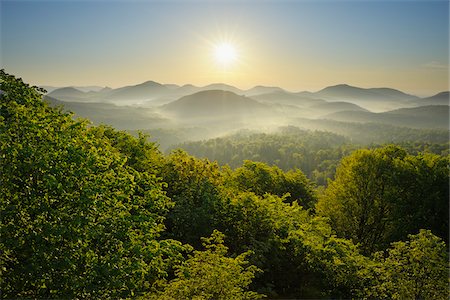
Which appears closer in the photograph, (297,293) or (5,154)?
(5,154)

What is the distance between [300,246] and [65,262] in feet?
56.9

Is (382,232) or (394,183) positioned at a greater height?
(394,183)

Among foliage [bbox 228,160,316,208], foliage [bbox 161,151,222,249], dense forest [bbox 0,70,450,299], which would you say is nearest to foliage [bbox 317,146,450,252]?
dense forest [bbox 0,70,450,299]

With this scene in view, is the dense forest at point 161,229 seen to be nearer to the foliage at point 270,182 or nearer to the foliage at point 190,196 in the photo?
the foliage at point 190,196

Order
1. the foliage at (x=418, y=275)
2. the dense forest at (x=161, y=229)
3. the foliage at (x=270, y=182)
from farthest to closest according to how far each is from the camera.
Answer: the foliage at (x=270, y=182) < the foliage at (x=418, y=275) < the dense forest at (x=161, y=229)

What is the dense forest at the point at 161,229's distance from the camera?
12547 millimetres

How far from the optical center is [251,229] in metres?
25.5

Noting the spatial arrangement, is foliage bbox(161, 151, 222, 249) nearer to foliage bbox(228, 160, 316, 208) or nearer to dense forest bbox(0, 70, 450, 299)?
dense forest bbox(0, 70, 450, 299)

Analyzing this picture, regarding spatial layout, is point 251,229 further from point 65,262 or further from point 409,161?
point 409,161

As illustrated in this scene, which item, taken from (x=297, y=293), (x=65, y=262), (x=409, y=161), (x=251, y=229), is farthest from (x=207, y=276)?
(x=409, y=161)

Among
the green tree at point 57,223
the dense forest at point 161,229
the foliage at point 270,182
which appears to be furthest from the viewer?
the foliage at point 270,182

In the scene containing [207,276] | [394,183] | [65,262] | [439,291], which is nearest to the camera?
[65,262]

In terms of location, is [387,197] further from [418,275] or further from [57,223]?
[57,223]

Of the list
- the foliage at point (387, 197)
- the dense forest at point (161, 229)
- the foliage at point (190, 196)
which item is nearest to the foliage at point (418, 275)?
the dense forest at point (161, 229)
